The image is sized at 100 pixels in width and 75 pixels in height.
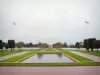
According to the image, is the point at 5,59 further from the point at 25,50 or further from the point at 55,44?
the point at 55,44

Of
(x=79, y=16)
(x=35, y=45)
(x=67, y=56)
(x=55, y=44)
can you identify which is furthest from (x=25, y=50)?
(x=79, y=16)

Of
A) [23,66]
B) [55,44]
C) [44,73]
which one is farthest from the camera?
[55,44]

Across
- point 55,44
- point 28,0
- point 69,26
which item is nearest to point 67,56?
point 55,44

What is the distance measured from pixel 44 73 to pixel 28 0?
132 inches

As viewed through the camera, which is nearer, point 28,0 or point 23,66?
point 23,66

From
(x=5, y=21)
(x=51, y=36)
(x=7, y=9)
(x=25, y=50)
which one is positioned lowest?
(x=25, y=50)

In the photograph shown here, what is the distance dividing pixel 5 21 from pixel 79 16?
9.67ft

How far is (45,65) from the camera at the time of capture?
22.2ft

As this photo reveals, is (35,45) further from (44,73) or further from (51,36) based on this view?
(44,73)

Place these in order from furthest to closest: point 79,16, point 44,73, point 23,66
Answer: point 79,16 < point 23,66 < point 44,73

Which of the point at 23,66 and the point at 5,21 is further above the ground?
the point at 5,21

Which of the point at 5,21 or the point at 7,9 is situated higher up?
the point at 7,9

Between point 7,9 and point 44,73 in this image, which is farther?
point 7,9

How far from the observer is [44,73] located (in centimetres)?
532
